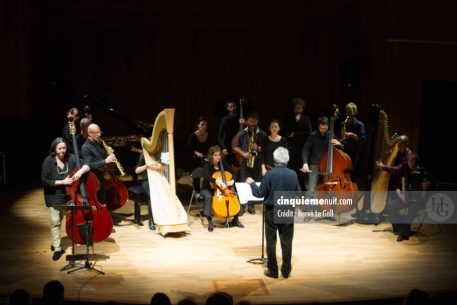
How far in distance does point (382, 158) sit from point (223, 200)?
220 cm

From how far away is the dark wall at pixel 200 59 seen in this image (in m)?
12.4

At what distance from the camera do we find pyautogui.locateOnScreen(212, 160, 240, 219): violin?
824 centimetres

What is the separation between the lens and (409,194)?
8.13m

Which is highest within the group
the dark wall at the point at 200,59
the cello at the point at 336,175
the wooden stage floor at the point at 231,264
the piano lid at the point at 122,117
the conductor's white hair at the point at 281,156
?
the dark wall at the point at 200,59

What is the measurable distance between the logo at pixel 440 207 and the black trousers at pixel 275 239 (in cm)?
293

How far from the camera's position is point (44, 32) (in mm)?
12523

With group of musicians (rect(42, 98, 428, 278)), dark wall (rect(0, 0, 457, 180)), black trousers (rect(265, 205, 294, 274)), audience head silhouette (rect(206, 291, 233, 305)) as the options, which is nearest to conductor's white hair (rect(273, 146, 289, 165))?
group of musicians (rect(42, 98, 428, 278))

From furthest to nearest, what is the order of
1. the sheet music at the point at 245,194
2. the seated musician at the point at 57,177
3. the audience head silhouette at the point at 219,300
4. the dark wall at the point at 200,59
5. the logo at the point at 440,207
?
the dark wall at the point at 200,59 < the logo at the point at 440,207 < the seated musician at the point at 57,177 < the sheet music at the point at 245,194 < the audience head silhouette at the point at 219,300

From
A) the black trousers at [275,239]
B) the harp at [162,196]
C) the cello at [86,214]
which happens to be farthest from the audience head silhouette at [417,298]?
the harp at [162,196]

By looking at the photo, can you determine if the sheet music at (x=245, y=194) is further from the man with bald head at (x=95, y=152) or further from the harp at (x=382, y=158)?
the harp at (x=382, y=158)

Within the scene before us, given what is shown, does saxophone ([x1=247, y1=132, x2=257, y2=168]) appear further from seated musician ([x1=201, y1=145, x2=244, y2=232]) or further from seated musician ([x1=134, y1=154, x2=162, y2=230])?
seated musician ([x1=134, y1=154, x2=162, y2=230])

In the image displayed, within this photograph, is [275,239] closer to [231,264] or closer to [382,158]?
[231,264]

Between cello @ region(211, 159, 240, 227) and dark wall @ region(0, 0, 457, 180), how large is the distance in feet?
15.0

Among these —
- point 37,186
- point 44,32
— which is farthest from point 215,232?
point 44,32
